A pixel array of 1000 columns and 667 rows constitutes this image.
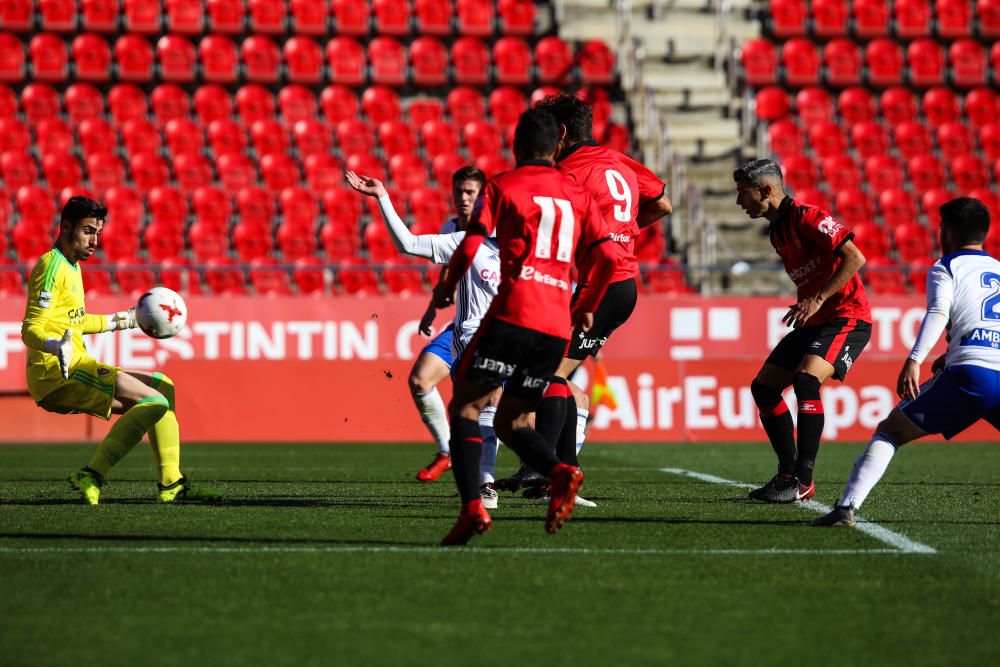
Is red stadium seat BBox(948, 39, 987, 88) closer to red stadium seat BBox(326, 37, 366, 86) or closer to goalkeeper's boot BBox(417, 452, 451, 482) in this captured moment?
red stadium seat BBox(326, 37, 366, 86)

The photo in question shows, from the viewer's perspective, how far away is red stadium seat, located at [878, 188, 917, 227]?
21.6 meters

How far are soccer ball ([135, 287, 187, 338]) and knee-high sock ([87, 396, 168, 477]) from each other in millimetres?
413

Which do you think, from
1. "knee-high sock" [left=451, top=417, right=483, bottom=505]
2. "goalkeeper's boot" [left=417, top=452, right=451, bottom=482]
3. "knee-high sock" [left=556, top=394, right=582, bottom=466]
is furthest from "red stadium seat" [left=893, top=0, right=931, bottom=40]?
"knee-high sock" [left=451, top=417, right=483, bottom=505]

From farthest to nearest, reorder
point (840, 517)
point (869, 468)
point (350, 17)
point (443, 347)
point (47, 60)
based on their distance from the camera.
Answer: point (350, 17) → point (47, 60) → point (443, 347) → point (840, 517) → point (869, 468)

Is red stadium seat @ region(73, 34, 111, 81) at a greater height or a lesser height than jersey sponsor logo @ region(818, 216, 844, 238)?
greater

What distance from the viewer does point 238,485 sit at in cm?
953

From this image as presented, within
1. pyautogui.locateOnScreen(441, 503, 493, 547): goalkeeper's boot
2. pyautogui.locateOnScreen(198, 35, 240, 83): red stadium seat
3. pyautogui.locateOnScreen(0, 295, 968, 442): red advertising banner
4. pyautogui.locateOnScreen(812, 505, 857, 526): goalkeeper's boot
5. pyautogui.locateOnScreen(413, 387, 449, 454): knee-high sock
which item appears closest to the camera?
pyautogui.locateOnScreen(441, 503, 493, 547): goalkeeper's boot

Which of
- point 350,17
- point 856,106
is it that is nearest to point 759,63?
point 856,106

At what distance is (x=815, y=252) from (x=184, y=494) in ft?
13.4

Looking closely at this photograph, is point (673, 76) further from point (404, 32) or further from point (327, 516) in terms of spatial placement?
point (327, 516)

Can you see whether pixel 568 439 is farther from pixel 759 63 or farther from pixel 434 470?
pixel 759 63

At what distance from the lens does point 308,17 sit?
78.3ft

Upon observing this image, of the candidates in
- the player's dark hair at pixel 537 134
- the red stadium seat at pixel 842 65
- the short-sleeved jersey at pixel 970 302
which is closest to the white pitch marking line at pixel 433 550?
the short-sleeved jersey at pixel 970 302

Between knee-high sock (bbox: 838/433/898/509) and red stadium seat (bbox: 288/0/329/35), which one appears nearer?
knee-high sock (bbox: 838/433/898/509)
